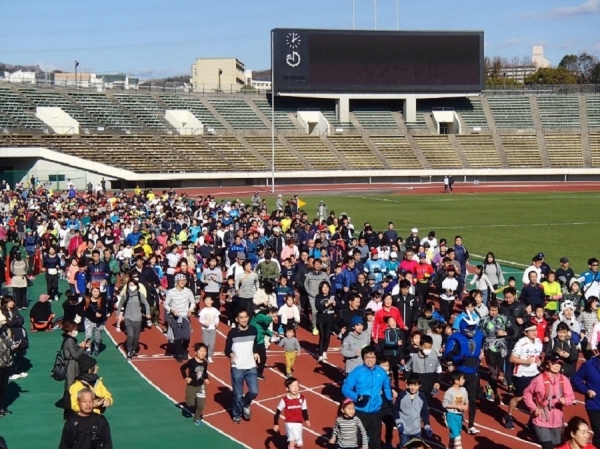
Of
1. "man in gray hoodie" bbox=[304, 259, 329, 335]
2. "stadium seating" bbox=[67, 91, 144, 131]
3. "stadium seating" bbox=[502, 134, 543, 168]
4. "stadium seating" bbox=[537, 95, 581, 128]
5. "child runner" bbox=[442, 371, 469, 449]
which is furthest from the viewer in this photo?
"stadium seating" bbox=[537, 95, 581, 128]

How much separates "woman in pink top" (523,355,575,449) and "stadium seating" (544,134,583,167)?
73.1 meters

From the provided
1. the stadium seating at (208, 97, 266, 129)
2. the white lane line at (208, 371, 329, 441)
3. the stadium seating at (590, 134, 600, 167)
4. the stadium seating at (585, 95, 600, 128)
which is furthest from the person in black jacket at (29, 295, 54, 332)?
the stadium seating at (585, 95, 600, 128)

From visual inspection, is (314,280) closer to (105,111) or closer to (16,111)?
(16,111)

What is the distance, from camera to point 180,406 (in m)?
14.5

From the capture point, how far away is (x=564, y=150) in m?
83.4

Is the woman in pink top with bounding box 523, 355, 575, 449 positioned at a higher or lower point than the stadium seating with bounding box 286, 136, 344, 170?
lower

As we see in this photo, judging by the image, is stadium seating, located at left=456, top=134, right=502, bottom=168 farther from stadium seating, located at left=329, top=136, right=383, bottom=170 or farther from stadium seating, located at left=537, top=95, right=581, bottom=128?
stadium seating, located at left=329, top=136, right=383, bottom=170

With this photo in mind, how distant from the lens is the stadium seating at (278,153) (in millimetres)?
76387

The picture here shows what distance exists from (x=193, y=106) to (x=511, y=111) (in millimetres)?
30073

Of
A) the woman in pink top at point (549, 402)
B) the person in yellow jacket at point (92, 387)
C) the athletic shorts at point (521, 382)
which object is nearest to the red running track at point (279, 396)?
the athletic shorts at point (521, 382)

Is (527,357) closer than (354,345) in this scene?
Yes

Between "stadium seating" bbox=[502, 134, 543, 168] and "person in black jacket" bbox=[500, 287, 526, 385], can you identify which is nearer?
"person in black jacket" bbox=[500, 287, 526, 385]

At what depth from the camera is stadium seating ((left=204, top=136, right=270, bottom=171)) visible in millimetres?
75438

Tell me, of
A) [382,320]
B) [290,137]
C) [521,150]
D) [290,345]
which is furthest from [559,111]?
[382,320]
